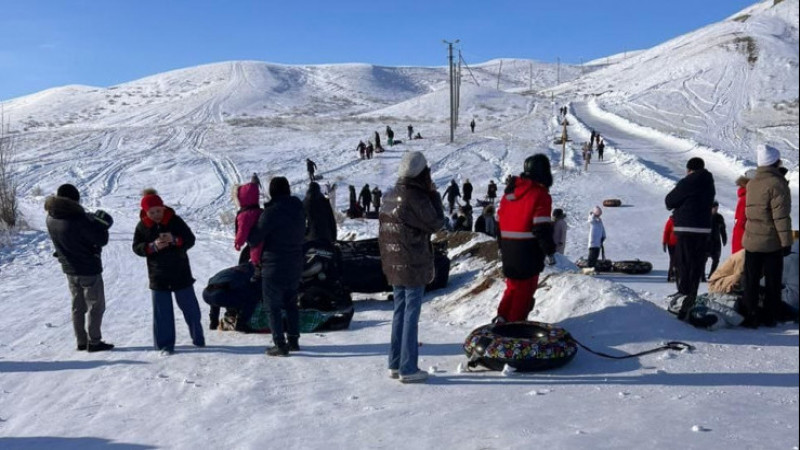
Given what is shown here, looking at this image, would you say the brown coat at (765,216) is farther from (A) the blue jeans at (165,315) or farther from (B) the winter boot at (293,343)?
(A) the blue jeans at (165,315)

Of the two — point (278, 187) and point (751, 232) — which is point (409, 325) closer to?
point (278, 187)

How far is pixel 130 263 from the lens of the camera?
585 inches

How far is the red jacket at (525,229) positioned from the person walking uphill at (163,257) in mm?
3114

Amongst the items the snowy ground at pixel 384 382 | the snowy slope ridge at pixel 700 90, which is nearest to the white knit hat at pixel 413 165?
the snowy ground at pixel 384 382

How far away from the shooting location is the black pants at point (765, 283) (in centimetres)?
600

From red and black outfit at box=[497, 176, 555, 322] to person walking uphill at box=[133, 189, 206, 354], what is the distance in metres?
3.12

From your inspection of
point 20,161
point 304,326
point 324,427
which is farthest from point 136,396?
point 20,161

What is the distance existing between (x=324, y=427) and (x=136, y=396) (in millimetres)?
1959

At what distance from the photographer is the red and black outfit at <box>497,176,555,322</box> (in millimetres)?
5961

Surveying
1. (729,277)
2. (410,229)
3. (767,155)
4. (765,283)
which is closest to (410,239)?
Answer: (410,229)

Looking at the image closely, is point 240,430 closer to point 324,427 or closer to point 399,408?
point 324,427

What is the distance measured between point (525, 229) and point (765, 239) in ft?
6.41

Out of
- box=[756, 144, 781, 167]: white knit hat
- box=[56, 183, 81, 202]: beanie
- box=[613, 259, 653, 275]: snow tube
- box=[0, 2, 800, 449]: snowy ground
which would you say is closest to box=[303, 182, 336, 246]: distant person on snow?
box=[0, 2, 800, 449]: snowy ground

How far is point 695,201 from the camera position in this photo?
22.5 ft
